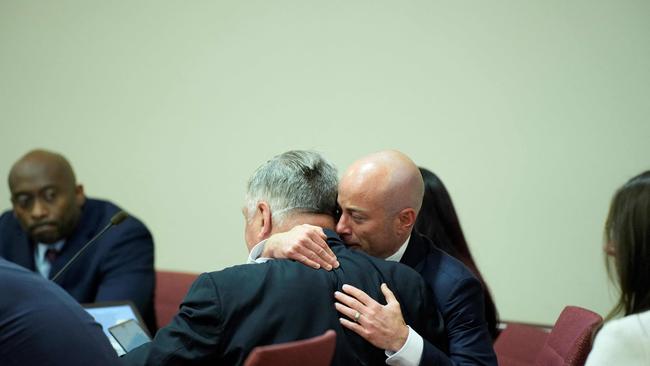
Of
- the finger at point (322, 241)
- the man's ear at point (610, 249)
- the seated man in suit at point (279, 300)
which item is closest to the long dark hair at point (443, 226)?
the seated man in suit at point (279, 300)

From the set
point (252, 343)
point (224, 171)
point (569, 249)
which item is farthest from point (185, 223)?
point (252, 343)

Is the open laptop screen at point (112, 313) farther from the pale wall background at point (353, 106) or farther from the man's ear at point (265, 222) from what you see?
the pale wall background at point (353, 106)

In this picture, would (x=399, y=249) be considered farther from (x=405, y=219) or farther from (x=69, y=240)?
(x=69, y=240)

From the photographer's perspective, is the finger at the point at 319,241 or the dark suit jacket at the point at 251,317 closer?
the dark suit jacket at the point at 251,317

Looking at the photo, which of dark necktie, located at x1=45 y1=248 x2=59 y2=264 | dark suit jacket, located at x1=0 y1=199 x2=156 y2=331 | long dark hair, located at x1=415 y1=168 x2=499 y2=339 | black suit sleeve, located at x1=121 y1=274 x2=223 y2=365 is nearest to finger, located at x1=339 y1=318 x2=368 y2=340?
black suit sleeve, located at x1=121 y1=274 x2=223 y2=365

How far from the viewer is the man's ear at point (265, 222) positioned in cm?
173

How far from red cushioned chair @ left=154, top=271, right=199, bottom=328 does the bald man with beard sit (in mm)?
1721

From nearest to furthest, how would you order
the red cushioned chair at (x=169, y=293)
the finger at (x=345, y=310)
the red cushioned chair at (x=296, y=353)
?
the red cushioned chair at (x=296, y=353)
the finger at (x=345, y=310)
the red cushioned chair at (x=169, y=293)

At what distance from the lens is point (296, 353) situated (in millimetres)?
1304

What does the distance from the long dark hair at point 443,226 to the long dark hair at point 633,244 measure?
0.94 metres

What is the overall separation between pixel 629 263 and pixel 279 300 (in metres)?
0.68

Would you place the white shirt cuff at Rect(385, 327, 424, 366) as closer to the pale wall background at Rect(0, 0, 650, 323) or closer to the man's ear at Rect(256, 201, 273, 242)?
the man's ear at Rect(256, 201, 273, 242)

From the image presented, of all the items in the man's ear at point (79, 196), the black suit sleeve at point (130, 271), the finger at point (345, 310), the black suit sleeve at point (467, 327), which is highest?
the finger at point (345, 310)

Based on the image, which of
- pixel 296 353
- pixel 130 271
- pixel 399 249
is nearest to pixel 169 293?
pixel 130 271
